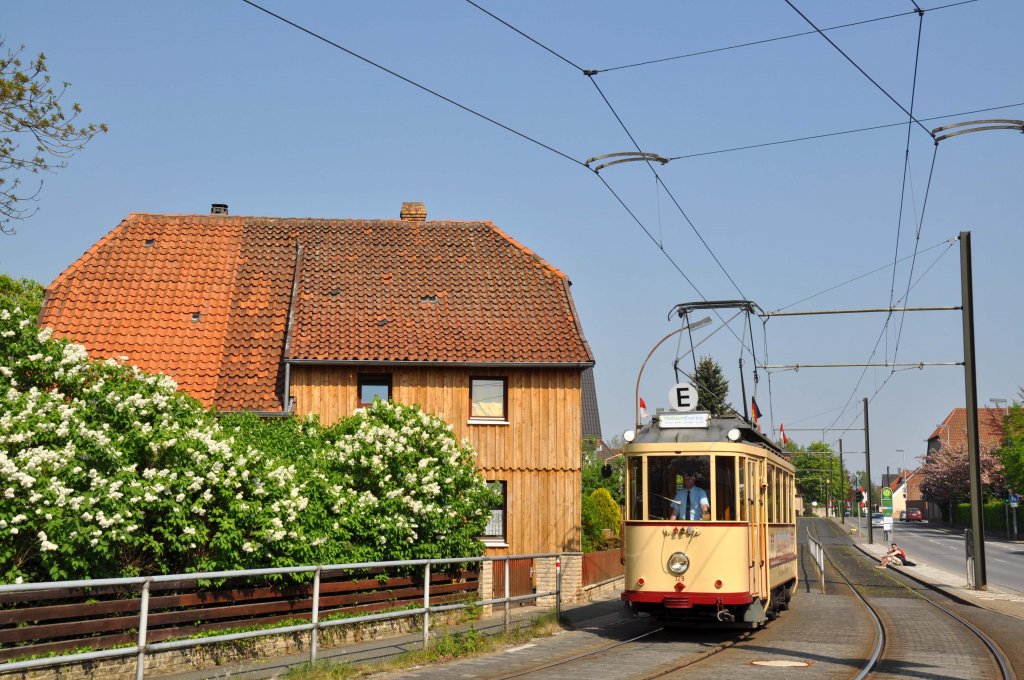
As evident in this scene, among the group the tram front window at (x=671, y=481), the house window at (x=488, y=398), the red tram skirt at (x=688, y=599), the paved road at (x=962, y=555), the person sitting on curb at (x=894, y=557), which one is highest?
the house window at (x=488, y=398)

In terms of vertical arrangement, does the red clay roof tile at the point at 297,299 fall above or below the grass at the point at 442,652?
above

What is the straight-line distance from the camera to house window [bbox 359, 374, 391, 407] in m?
27.0

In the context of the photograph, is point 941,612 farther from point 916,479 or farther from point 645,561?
point 916,479

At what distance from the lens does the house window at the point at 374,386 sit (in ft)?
88.5

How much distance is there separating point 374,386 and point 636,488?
462 inches

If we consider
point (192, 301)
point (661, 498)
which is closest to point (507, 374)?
point (192, 301)

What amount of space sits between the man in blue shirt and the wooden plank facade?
34.5 ft

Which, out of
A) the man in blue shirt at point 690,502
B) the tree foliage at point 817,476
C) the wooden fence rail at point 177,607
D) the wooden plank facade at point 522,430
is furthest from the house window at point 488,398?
the tree foliage at point 817,476

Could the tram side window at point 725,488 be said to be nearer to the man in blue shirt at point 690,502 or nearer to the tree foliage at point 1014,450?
the man in blue shirt at point 690,502

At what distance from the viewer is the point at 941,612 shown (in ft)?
76.3

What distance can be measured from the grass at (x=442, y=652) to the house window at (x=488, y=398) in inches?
382

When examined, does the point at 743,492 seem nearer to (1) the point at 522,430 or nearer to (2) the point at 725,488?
(2) the point at 725,488

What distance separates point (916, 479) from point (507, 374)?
462ft

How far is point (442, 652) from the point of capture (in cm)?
1379
